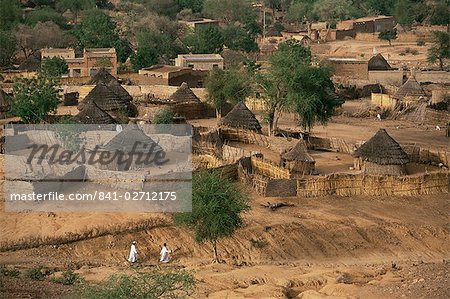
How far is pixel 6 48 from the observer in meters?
46.9

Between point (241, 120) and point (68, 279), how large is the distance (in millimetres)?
13618

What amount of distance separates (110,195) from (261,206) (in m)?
3.70

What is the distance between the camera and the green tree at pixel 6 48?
4634 cm

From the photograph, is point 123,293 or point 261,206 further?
point 261,206

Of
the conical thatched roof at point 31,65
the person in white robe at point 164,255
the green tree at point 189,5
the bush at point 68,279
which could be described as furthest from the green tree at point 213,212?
the green tree at point 189,5

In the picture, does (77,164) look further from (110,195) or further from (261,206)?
(261,206)

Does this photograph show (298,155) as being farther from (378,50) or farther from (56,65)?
(378,50)

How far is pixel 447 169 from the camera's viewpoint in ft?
76.9

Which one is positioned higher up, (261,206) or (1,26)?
(1,26)

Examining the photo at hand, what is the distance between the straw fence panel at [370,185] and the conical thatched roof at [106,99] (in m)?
12.1

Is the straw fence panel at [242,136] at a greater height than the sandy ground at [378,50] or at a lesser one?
lesser

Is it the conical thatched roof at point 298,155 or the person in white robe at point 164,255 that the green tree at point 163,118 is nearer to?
the conical thatched roof at point 298,155

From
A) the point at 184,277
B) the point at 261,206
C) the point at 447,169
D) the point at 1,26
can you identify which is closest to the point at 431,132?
the point at 447,169

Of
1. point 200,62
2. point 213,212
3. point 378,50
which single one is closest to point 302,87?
point 213,212
